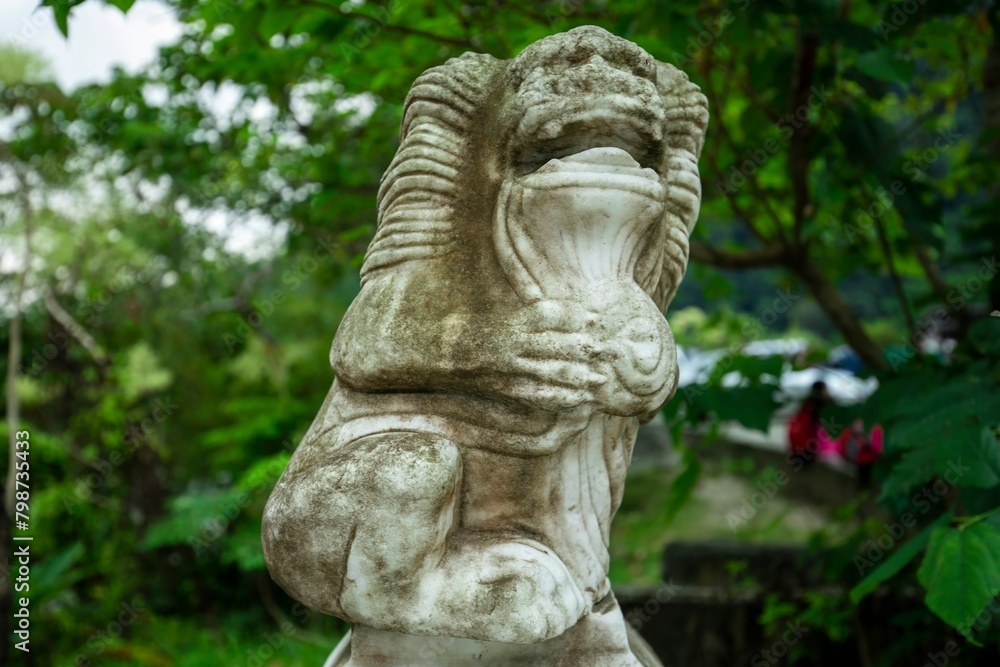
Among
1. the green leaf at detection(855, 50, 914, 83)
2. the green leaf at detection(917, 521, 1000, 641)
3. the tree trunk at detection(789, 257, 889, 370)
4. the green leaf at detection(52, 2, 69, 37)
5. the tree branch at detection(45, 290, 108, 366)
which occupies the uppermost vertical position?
the green leaf at detection(52, 2, 69, 37)

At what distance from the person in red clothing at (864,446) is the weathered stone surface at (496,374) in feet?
5.18

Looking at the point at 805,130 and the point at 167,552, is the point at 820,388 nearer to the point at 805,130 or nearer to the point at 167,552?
the point at 805,130

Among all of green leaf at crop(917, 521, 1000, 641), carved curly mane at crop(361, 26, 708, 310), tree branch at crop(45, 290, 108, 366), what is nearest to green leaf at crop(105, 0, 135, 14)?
carved curly mane at crop(361, 26, 708, 310)

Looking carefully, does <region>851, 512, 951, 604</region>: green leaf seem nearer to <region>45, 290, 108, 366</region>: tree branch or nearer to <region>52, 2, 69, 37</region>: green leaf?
<region>52, 2, 69, 37</region>: green leaf

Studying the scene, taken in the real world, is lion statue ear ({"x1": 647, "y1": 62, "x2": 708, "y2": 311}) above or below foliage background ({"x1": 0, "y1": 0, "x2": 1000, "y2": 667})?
above

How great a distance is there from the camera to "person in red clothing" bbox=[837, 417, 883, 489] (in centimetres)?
389

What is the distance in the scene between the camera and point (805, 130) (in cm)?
388

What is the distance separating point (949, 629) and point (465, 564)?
286cm

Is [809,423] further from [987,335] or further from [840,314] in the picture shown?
[987,335]

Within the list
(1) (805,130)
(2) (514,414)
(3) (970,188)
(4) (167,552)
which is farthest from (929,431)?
(4) (167,552)

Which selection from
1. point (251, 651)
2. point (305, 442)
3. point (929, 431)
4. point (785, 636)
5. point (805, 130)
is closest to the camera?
point (305, 442)

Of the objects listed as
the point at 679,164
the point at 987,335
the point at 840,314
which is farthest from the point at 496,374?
the point at 840,314

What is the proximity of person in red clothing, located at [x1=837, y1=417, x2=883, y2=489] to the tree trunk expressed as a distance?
302mm

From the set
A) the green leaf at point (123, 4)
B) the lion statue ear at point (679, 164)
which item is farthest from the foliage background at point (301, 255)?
the lion statue ear at point (679, 164)
